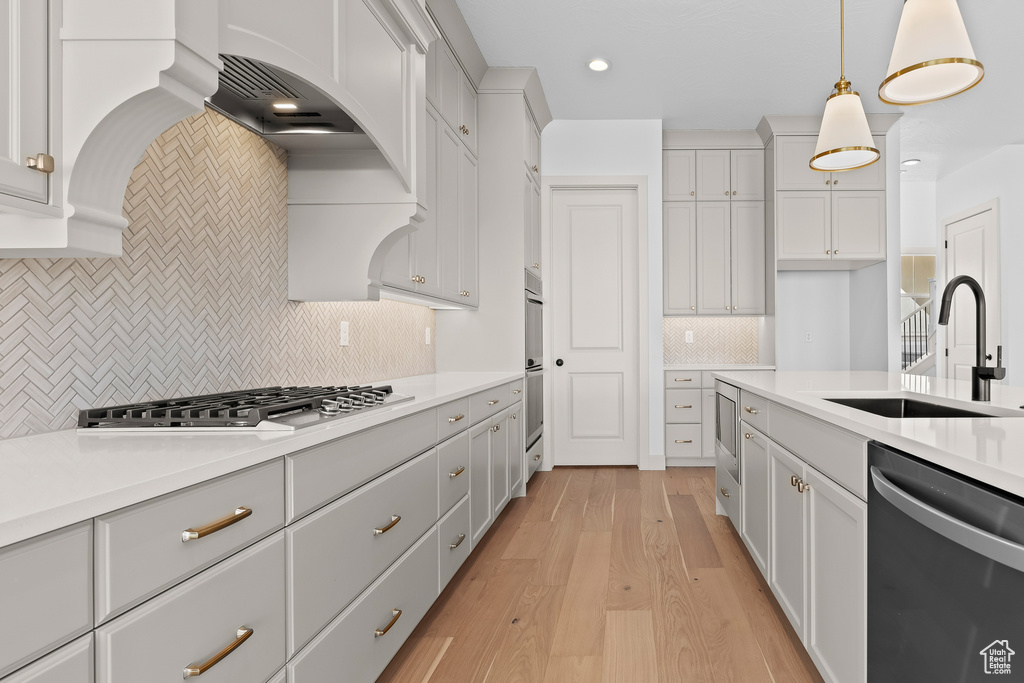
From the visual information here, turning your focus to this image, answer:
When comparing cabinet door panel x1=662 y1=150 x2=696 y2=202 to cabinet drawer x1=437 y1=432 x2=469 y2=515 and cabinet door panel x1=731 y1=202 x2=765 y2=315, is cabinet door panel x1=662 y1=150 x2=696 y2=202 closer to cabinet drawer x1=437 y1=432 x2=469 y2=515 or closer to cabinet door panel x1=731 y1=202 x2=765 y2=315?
cabinet door panel x1=731 y1=202 x2=765 y2=315

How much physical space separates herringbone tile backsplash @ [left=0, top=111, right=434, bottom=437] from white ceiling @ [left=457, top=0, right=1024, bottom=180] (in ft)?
6.48

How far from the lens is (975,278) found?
232 inches

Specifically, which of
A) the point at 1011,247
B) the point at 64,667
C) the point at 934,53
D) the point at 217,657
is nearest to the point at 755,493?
the point at 934,53

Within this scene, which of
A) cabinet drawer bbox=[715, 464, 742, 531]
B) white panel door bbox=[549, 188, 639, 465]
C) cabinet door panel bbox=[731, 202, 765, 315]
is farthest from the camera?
cabinet door panel bbox=[731, 202, 765, 315]

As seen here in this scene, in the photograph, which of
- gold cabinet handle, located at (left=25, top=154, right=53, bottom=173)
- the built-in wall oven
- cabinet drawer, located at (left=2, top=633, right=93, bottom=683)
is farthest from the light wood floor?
gold cabinet handle, located at (left=25, top=154, right=53, bottom=173)

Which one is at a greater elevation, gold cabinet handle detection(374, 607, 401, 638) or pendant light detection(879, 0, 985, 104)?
pendant light detection(879, 0, 985, 104)

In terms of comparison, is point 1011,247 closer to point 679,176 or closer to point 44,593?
point 679,176

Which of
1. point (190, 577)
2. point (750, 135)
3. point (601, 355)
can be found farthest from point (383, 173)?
point (750, 135)

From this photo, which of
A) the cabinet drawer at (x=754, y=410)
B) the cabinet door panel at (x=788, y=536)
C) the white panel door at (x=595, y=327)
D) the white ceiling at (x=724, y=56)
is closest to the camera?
the cabinet door panel at (x=788, y=536)

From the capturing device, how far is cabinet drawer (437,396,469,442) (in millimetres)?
2244

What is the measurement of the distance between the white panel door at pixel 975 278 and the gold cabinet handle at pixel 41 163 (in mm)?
6841

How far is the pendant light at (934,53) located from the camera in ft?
6.37

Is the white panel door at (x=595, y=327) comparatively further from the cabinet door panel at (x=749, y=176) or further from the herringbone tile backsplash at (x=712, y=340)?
the cabinet door panel at (x=749, y=176)

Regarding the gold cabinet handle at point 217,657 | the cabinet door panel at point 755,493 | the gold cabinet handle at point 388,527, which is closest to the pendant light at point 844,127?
the cabinet door panel at point 755,493
